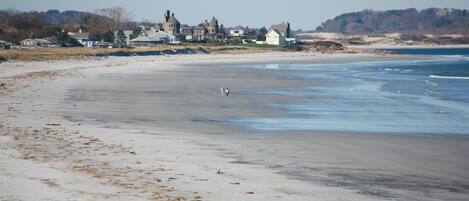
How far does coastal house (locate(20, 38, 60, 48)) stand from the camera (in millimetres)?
84400

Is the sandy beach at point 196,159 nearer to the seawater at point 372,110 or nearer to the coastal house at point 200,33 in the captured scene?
the seawater at point 372,110

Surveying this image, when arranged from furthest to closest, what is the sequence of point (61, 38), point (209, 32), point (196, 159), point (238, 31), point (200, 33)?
point (238, 31), point (209, 32), point (200, 33), point (61, 38), point (196, 159)

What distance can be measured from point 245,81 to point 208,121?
20.6 m

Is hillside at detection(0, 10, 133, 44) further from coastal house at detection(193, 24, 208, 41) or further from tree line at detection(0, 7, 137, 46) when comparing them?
coastal house at detection(193, 24, 208, 41)

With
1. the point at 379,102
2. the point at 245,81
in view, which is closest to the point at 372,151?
the point at 379,102

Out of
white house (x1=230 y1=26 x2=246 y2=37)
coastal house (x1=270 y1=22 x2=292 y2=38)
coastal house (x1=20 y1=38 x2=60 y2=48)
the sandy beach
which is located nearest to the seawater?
the sandy beach

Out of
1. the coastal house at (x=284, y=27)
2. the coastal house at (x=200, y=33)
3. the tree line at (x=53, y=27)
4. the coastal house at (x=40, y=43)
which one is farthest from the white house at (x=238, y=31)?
the coastal house at (x=40, y=43)

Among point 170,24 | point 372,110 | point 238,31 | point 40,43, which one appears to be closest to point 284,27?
point 238,31

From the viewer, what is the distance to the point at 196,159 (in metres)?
12.6

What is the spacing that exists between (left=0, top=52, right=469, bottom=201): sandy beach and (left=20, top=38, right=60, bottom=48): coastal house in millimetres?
64405

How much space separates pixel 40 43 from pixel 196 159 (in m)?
77.8

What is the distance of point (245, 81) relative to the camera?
40312 millimetres

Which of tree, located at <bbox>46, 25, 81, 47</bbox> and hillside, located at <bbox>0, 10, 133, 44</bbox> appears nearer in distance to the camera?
tree, located at <bbox>46, 25, 81, 47</bbox>

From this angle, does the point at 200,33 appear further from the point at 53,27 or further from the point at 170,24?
the point at 53,27
